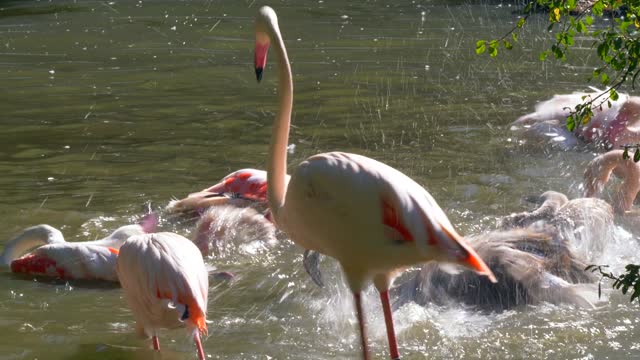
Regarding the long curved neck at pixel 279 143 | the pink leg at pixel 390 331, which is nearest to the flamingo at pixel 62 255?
the long curved neck at pixel 279 143

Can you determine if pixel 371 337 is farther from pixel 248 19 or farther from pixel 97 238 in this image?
pixel 248 19

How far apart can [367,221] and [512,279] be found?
1239 millimetres

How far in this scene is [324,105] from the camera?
8695 millimetres

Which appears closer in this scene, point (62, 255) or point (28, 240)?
point (62, 255)

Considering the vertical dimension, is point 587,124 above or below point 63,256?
below

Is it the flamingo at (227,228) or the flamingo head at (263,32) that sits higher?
the flamingo head at (263,32)

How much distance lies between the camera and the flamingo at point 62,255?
5.18m

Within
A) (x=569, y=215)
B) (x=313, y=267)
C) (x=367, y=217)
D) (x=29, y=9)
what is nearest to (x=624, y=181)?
(x=569, y=215)

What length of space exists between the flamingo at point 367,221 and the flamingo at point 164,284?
46 centimetres

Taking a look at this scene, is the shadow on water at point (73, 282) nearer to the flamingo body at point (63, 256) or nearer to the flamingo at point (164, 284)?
the flamingo body at point (63, 256)

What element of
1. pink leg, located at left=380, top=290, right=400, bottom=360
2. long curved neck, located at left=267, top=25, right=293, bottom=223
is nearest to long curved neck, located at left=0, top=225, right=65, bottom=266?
long curved neck, located at left=267, top=25, right=293, bottom=223

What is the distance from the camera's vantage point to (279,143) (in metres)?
4.16

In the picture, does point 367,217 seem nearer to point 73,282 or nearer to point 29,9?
point 73,282

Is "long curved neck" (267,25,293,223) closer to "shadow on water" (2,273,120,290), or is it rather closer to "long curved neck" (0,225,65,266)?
"shadow on water" (2,273,120,290)
